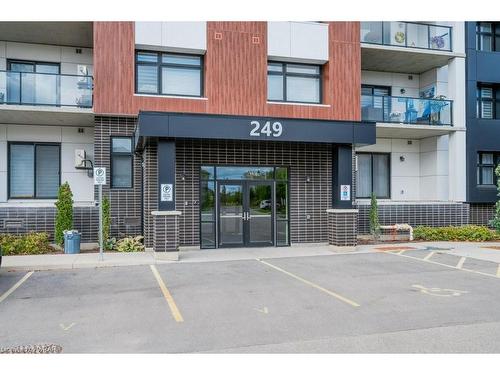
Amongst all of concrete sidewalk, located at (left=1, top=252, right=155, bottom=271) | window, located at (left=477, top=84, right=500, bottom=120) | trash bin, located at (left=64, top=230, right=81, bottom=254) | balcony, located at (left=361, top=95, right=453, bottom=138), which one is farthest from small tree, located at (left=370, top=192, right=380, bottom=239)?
trash bin, located at (left=64, top=230, right=81, bottom=254)

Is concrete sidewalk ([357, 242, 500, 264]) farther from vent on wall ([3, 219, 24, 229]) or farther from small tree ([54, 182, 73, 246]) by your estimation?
vent on wall ([3, 219, 24, 229])

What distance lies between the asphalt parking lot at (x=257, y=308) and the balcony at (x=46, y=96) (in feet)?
19.6

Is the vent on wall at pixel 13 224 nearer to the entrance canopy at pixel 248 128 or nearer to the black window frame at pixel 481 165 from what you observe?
the entrance canopy at pixel 248 128

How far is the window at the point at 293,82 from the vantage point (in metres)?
15.3

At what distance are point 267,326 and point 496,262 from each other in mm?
8576

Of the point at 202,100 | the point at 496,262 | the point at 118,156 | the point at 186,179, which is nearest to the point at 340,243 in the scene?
the point at 496,262

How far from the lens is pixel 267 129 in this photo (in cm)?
1256

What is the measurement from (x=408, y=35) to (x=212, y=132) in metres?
10.5

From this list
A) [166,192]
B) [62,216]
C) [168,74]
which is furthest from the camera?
[168,74]

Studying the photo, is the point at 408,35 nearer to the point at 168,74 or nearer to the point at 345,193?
the point at 345,193

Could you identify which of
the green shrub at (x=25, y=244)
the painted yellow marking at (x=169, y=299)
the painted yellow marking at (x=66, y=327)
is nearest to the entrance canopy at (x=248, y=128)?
the painted yellow marking at (x=169, y=299)

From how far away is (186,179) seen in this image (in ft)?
46.3

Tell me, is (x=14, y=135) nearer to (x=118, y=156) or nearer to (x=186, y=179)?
(x=118, y=156)

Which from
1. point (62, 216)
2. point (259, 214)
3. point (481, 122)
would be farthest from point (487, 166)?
point (62, 216)
